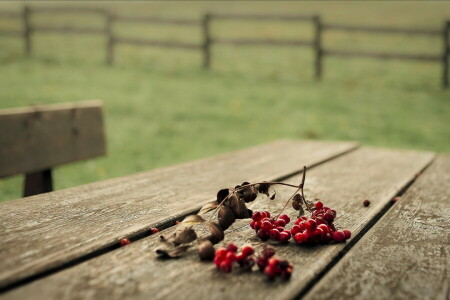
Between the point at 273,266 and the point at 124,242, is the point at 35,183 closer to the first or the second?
the point at 124,242

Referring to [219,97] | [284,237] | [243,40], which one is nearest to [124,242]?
[284,237]

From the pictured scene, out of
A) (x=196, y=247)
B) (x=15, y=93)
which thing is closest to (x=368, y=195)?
(x=196, y=247)

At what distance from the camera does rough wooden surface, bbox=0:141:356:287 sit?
103 cm

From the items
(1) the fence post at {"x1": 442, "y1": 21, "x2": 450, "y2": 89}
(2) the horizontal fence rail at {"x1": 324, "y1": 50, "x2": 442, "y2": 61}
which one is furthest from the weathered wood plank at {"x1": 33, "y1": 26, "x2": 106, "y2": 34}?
(1) the fence post at {"x1": 442, "y1": 21, "x2": 450, "y2": 89}

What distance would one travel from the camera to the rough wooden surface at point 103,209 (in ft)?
3.36

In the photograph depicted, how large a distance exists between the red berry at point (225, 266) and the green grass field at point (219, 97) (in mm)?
3614

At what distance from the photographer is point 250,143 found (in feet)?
20.8

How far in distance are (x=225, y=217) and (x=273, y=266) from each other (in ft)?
0.77

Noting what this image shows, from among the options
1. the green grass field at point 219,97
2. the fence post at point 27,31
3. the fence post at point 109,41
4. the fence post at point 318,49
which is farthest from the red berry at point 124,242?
the fence post at point 27,31

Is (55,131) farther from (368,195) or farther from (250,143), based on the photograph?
(250,143)

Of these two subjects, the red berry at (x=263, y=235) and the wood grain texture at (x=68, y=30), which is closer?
the red berry at (x=263, y=235)

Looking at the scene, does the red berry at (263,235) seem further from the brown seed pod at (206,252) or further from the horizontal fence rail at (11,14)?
the horizontal fence rail at (11,14)

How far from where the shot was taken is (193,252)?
3.48 feet

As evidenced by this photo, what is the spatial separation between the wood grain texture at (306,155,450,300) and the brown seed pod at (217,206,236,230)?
0.85 ft
